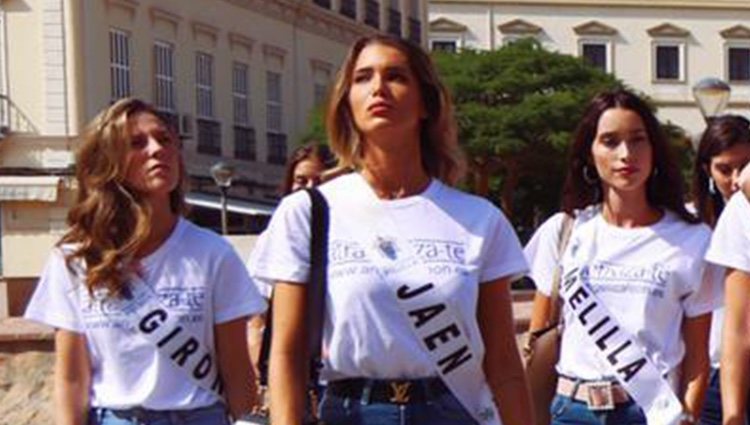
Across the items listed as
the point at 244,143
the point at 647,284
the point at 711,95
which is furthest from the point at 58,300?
the point at 244,143

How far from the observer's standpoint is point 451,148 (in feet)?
14.1

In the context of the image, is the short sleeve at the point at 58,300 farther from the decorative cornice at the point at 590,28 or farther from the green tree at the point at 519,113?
the decorative cornice at the point at 590,28

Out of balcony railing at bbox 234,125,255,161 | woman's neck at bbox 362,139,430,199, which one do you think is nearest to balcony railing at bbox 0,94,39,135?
balcony railing at bbox 234,125,255,161

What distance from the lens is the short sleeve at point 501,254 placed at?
13.6ft

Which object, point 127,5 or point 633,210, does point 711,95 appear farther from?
point 127,5

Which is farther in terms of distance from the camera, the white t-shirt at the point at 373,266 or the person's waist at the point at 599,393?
the person's waist at the point at 599,393

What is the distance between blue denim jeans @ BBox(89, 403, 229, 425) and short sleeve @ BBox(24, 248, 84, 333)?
24 centimetres

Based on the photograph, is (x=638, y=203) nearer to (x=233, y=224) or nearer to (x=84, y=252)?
(x=84, y=252)

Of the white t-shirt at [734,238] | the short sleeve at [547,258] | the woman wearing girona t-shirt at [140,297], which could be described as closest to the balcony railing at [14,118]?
the short sleeve at [547,258]

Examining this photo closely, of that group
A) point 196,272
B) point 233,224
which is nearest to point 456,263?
point 196,272

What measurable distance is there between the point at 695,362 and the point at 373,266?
1522mm

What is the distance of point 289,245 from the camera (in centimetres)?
408

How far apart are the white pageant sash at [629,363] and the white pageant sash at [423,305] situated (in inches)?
42.1

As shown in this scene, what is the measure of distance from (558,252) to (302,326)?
163 cm
